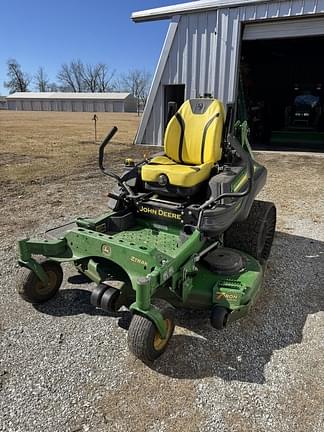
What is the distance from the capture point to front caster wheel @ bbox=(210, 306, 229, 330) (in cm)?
233

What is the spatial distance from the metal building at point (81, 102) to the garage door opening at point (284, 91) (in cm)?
4710

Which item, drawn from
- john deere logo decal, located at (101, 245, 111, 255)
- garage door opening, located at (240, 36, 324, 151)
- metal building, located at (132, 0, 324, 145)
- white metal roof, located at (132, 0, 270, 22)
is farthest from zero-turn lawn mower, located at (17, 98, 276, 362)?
garage door opening, located at (240, 36, 324, 151)

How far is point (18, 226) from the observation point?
445cm

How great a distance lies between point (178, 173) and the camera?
9.48ft

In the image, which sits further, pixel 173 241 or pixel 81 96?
pixel 81 96

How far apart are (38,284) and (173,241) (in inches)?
43.6

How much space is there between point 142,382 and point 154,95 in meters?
9.74

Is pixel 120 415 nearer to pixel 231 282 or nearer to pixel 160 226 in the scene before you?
pixel 231 282

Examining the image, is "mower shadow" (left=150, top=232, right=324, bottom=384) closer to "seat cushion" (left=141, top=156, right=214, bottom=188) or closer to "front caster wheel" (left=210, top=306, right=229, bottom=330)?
"front caster wheel" (left=210, top=306, right=229, bottom=330)

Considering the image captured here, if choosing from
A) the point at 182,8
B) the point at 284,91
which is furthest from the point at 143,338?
the point at 284,91

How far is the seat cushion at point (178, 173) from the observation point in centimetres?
288

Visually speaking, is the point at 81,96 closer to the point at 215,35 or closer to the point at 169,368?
the point at 215,35

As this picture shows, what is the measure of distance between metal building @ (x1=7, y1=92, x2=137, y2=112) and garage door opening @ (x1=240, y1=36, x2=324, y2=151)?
47097 mm

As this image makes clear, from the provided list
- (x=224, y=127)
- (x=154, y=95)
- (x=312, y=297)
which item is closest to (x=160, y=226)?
(x=224, y=127)
